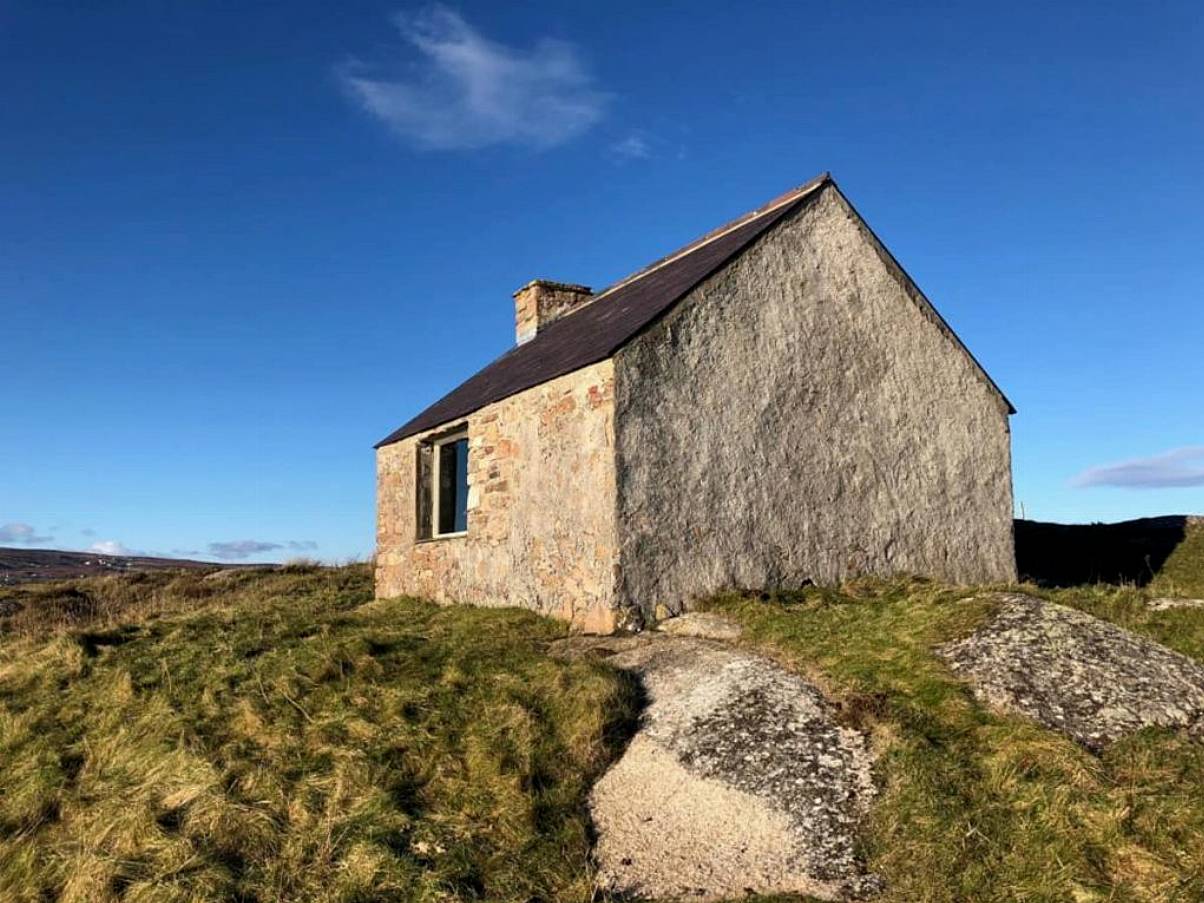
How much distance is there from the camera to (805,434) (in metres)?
11.9

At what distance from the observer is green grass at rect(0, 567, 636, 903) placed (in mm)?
6012

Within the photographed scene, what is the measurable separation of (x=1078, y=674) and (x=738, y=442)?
4.64 m

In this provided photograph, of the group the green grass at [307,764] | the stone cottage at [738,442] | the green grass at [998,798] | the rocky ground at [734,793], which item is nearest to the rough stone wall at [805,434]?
the stone cottage at [738,442]

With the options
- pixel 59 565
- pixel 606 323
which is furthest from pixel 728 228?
pixel 59 565

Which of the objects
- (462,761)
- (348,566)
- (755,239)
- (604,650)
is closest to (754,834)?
(462,761)

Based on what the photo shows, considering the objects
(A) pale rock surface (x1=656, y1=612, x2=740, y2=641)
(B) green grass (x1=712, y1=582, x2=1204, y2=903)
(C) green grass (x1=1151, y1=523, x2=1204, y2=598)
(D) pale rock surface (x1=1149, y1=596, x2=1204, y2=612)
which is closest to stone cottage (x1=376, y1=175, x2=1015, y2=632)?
(A) pale rock surface (x1=656, y1=612, x2=740, y2=641)

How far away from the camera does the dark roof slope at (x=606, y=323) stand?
1135 cm

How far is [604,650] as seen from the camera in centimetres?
948

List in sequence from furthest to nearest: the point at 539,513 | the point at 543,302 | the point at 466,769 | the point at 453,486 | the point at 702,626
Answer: the point at 543,302, the point at 453,486, the point at 539,513, the point at 702,626, the point at 466,769

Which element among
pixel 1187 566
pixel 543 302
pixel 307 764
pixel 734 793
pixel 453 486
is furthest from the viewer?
pixel 543 302

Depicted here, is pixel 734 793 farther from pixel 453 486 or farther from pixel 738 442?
pixel 453 486

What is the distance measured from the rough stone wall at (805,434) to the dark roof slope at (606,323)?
0.76 feet

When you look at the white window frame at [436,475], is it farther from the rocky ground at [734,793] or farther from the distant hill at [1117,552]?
the distant hill at [1117,552]

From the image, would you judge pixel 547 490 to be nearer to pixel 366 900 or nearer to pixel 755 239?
pixel 755 239
